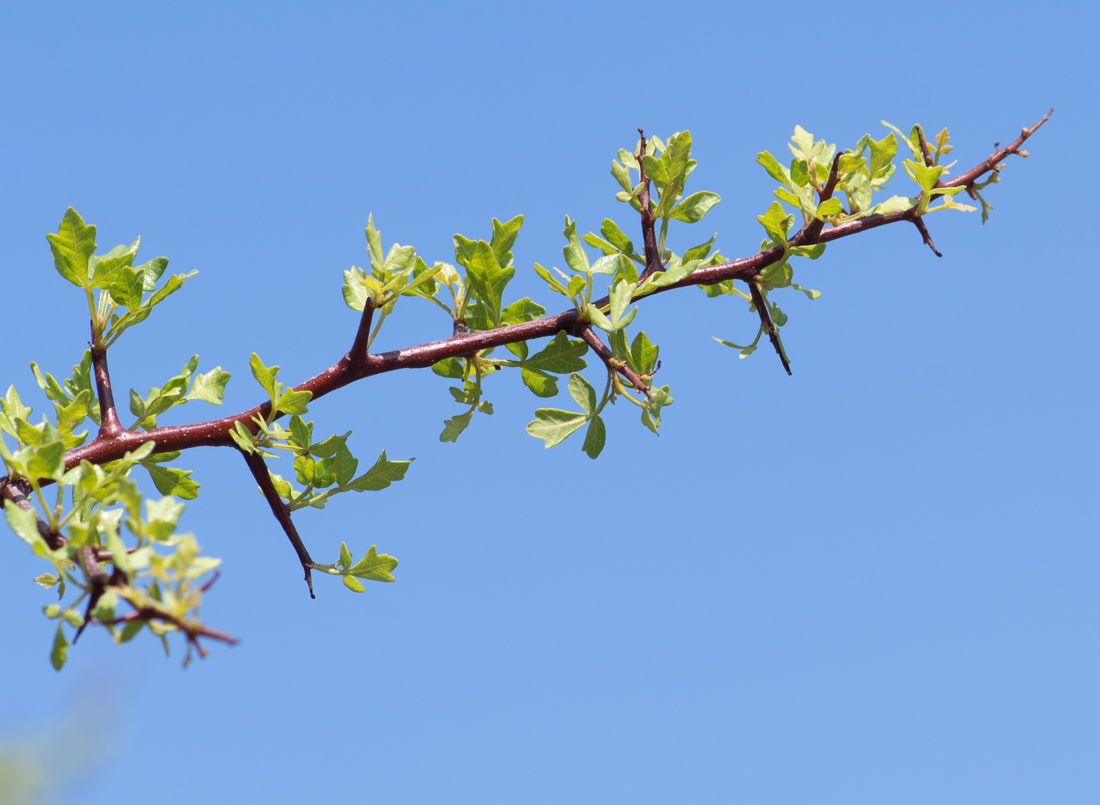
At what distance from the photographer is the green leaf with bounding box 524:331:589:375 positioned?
1.79 m

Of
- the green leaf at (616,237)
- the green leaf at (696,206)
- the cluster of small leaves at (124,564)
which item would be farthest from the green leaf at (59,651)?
the green leaf at (696,206)

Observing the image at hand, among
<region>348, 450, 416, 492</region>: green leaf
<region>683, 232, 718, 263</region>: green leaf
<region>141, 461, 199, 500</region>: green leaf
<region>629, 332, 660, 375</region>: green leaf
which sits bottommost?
<region>141, 461, 199, 500</region>: green leaf

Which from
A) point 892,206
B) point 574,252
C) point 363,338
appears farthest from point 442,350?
point 892,206

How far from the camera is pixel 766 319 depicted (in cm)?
192

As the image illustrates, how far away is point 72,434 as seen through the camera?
1560 mm

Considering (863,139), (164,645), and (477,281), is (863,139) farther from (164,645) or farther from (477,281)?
(164,645)

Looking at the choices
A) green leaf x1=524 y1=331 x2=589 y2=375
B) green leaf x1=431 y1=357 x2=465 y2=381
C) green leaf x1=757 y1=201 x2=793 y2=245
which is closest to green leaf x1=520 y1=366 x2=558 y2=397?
green leaf x1=524 y1=331 x2=589 y2=375

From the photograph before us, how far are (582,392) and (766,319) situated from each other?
1.44ft

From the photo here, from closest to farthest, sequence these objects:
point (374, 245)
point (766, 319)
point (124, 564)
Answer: point (124, 564), point (374, 245), point (766, 319)

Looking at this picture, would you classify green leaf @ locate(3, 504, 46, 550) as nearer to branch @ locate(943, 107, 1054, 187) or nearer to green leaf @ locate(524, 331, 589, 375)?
green leaf @ locate(524, 331, 589, 375)

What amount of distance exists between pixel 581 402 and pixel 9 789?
18608mm

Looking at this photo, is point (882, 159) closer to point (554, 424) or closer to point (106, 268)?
point (554, 424)

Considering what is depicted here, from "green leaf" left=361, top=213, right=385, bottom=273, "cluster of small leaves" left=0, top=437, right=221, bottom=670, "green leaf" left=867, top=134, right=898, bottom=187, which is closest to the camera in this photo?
"cluster of small leaves" left=0, top=437, right=221, bottom=670

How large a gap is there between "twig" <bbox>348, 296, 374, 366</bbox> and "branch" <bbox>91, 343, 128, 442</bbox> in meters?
0.46
